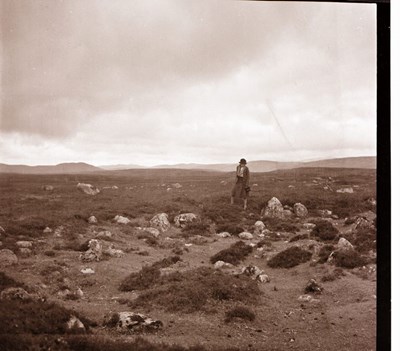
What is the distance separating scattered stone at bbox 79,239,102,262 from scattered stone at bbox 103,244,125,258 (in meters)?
0.15

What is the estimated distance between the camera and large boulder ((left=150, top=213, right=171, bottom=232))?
364 inches

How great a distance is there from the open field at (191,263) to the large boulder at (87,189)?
91 mm

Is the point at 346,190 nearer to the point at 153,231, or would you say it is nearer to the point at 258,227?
the point at 258,227

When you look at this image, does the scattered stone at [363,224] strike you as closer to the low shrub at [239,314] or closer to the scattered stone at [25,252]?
the low shrub at [239,314]

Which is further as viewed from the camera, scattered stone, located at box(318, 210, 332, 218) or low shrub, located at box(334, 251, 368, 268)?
scattered stone, located at box(318, 210, 332, 218)

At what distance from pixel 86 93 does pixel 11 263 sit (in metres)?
3.98

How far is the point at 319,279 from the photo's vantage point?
9.20 metres

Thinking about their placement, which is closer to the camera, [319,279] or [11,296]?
[11,296]

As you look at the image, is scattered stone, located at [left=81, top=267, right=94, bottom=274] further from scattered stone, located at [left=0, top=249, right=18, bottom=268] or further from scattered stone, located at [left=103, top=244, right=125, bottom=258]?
scattered stone, located at [left=0, top=249, right=18, bottom=268]

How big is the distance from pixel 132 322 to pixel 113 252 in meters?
1.54

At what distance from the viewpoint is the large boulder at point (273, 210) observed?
9500 millimetres

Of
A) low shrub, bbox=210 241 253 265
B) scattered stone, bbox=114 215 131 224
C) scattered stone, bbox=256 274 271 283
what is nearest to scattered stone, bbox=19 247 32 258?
scattered stone, bbox=114 215 131 224

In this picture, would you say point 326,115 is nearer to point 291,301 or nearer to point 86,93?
point 291,301

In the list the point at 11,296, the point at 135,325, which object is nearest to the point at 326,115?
the point at 135,325
